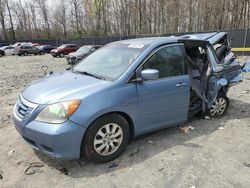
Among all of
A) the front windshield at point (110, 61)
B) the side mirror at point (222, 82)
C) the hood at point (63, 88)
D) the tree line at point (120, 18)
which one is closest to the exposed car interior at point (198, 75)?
the side mirror at point (222, 82)

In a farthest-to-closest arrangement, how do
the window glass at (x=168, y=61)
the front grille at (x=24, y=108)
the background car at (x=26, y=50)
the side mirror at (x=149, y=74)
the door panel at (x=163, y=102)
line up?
the background car at (x=26, y=50)
the window glass at (x=168, y=61)
the door panel at (x=163, y=102)
the side mirror at (x=149, y=74)
the front grille at (x=24, y=108)

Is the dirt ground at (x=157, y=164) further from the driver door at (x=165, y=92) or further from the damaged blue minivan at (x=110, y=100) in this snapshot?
the driver door at (x=165, y=92)

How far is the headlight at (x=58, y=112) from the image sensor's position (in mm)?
2932

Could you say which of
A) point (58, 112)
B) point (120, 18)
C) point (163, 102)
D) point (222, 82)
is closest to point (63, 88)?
point (58, 112)

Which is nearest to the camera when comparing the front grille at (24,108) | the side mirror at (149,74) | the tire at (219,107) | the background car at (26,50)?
the front grille at (24,108)

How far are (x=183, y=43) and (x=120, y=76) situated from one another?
1.47m

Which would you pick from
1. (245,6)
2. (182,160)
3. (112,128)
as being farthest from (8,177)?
(245,6)

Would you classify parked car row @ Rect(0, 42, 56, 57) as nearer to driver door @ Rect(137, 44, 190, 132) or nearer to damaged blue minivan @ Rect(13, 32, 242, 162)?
damaged blue minivan @ Rect(13, 32, 242, 162)

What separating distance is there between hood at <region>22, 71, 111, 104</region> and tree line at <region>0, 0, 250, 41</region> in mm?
29983

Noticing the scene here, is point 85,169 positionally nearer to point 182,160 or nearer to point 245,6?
point 182,160

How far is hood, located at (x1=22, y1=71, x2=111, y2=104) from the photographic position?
308 centimetres

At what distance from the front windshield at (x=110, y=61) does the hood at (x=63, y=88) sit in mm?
230

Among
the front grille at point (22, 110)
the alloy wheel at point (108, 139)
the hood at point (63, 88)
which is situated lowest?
the alloy wheel at point (108, 139)

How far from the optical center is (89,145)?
3.14 metres
